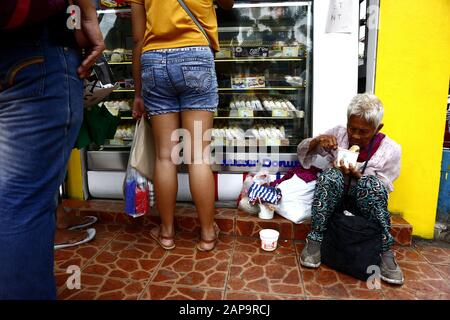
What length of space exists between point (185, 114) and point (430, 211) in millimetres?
1972

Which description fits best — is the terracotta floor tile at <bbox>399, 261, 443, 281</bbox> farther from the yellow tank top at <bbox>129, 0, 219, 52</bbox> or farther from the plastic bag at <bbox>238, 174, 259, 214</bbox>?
the yellow tank top at <bbox>129, 0, 219, 52</bbox>

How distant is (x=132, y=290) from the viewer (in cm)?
184

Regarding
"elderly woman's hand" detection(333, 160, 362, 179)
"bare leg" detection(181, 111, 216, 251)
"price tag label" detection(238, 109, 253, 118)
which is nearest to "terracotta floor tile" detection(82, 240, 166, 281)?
"bare leg" detection(181, 111, 216, 251)

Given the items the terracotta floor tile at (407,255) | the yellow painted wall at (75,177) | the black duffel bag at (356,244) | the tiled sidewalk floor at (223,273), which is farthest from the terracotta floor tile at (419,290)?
the yellow painted wall at (75,177)

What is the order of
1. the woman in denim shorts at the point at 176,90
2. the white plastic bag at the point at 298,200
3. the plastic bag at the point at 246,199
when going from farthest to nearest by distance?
the plastic bag at the point at 246,199 → the white plastic bag at the point at 298,200 → the woman in denim shorts at the point at 176,90

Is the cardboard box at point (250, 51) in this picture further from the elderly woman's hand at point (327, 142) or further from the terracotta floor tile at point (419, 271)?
the terracotta floor tile at point (419, 271)

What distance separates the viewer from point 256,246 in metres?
2.38

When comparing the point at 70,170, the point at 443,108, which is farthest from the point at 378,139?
the point at 70,170

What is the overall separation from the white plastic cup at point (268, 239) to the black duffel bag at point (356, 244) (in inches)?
16.2

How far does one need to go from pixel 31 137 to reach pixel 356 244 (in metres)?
1.74

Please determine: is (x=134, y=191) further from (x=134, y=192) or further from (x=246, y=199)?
(x=246, y=199)

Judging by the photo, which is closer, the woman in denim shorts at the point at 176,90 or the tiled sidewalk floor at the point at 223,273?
the tiled sidewalk floor at the point at 223,273

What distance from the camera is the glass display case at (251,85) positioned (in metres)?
2.86
